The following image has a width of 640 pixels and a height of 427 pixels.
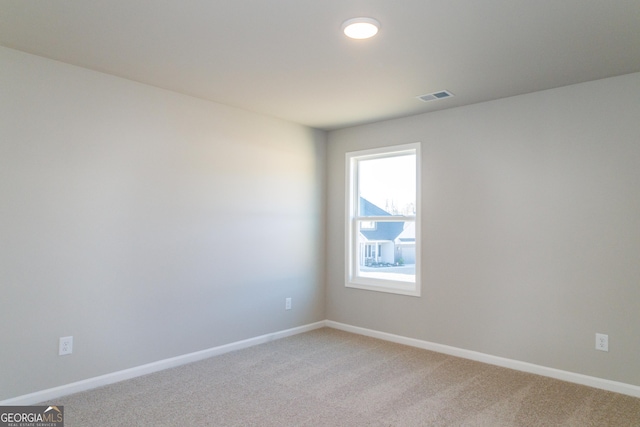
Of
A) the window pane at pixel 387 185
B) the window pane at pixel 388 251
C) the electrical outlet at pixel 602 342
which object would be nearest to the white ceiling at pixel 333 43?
the window pane at pixel 387 185

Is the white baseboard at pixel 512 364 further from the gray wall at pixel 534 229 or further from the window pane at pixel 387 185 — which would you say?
the window pane at pixel 387 185

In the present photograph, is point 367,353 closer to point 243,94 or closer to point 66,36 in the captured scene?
point 243,94

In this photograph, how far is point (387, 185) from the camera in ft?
15.2

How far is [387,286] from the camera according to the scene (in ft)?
14.8

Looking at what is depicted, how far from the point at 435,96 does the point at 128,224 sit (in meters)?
2.87

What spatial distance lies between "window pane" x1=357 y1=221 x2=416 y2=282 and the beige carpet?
98cm

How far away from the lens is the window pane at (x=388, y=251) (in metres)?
4.40

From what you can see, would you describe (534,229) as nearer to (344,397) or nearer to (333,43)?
(344,397)

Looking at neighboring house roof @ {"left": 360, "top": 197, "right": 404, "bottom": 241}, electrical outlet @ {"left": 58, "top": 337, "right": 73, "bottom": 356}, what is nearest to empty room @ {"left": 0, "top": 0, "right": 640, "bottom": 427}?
electrical outlet @ {"left": 58, "top": 337, "right": 73, "bottom": 356}

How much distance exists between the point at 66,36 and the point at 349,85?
2043 mm

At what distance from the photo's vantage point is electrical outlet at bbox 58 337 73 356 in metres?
2.93

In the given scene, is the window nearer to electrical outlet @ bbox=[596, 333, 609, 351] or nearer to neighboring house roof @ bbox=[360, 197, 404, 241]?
neighboring house roof @ bbox=[360, 197, 404, 241]

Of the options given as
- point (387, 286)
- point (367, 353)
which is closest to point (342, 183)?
point (387, 286)

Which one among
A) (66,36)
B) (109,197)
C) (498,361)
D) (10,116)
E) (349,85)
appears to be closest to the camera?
(66,36)
